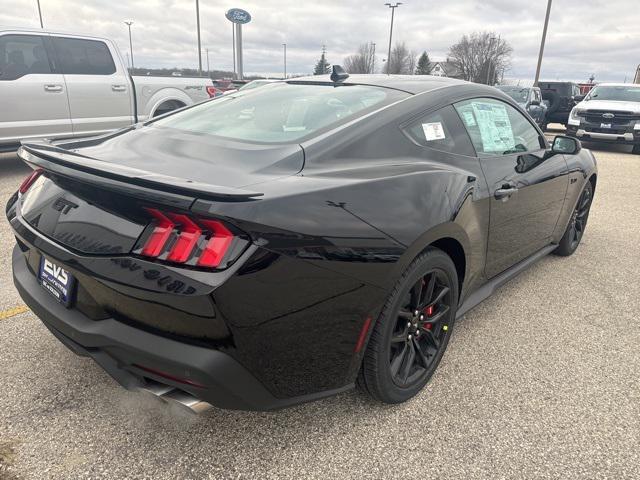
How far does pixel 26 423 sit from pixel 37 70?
6.20m

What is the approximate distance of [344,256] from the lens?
175 cm

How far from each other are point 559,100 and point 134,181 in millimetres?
19168

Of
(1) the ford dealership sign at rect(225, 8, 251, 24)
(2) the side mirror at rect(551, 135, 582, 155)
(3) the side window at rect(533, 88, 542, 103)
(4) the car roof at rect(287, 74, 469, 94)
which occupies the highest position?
(1) the ford dealership sign at rect(225, 8, 251, 24)

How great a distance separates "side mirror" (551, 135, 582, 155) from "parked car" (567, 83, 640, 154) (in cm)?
1023

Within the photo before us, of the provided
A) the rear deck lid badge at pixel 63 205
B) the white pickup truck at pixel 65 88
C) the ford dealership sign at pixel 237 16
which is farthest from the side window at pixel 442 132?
the ford dealership sign at pixel 237 16

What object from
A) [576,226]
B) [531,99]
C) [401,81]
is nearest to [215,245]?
[401,81]

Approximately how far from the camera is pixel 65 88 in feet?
23.0

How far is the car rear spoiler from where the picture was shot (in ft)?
4.93

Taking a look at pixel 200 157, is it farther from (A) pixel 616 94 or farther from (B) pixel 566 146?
(A) pixel 616 94

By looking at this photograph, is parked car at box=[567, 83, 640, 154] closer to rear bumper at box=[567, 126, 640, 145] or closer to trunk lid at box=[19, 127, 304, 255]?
rear bumper at box=[567, 126, 640, 145]

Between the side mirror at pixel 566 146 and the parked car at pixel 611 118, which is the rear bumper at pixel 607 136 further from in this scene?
the side mirror at pixel 566 146

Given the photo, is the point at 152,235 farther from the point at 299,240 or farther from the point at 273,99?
the point at 273,99

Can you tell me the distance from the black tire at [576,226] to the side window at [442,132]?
2121 millimetres

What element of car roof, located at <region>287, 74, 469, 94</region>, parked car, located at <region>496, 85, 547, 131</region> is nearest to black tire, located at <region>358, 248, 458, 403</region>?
car roof, located at <region>287, 74, 469, 94</region>
